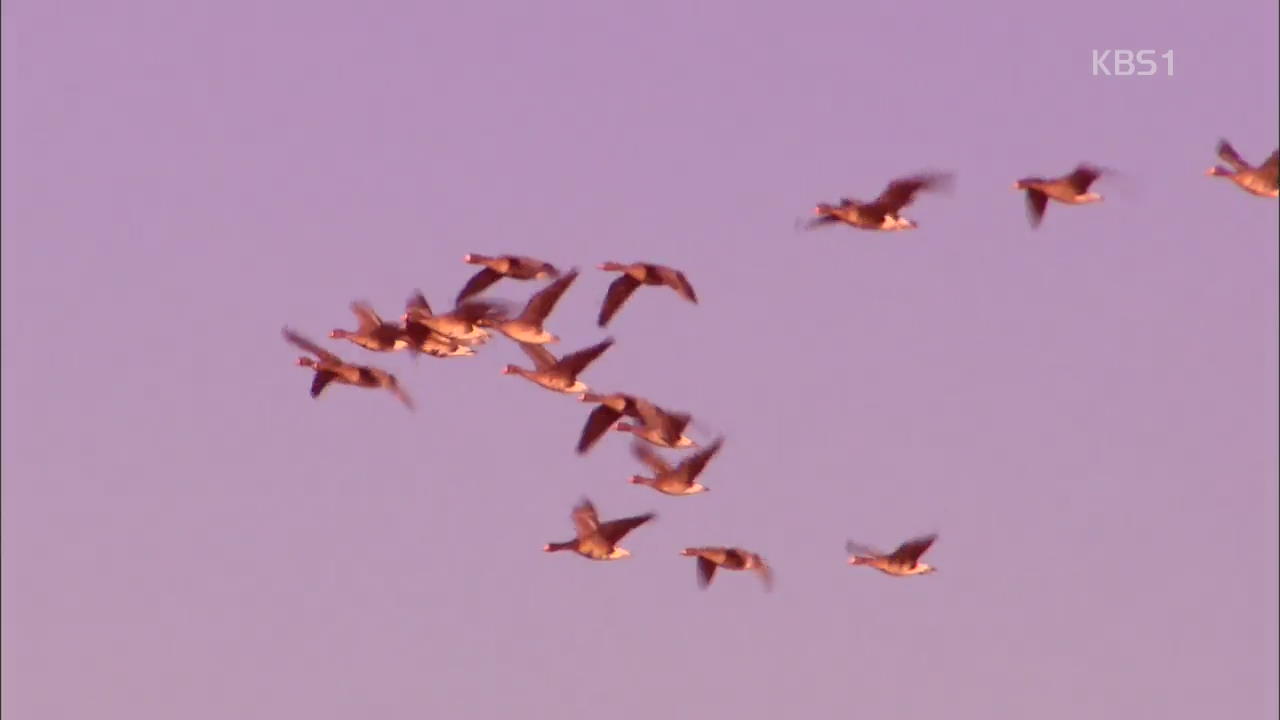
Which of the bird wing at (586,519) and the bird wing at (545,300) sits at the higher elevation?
the bird wing at (545,300)

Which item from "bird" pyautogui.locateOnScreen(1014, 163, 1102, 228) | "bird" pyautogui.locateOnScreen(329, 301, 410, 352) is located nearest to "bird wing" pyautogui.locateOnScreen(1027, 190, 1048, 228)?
"bird" pyautogui.locateOnScreen(1014, 163, 1102, 228)

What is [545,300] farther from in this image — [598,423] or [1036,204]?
[1036,204]

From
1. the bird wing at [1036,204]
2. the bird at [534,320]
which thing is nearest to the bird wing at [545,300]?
the bird at [534,320]

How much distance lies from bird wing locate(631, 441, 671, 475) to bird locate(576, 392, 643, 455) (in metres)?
2.49

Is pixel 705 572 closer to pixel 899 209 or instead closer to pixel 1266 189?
pixel 899 209

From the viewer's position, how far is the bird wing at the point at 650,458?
6675cm

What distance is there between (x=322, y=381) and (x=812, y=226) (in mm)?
12724

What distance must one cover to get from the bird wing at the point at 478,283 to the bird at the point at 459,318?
161 millimetres

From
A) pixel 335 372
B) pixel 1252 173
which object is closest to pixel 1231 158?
pixel 1252 173

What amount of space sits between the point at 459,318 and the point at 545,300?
6.03ft

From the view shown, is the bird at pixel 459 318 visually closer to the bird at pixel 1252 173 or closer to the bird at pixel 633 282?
the bird at pixel 633 282

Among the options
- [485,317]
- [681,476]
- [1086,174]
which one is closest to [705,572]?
[681,476]

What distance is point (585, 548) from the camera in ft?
221

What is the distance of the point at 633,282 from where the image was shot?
210ft
